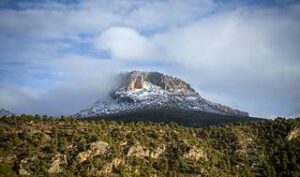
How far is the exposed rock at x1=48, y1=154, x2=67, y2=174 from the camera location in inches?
7160

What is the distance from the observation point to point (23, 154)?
186 metres

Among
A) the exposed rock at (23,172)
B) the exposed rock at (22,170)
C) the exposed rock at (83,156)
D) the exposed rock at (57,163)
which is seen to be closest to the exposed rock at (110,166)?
the exposed rock at (83,156)

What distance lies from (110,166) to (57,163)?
20064 mm

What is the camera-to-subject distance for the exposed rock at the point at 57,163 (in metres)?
182

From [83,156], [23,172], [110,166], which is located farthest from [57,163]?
[110,166]

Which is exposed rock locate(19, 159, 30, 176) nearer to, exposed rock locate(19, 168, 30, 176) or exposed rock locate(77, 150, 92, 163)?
exposed rock locate(19, 168, 30, 176)

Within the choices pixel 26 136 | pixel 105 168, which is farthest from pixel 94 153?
pixel 26 136

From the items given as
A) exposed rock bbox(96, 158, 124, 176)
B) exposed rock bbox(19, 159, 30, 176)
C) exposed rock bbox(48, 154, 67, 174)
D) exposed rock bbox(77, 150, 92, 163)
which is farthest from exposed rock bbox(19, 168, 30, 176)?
exposed rock bbox(96, 158, 124, 176)

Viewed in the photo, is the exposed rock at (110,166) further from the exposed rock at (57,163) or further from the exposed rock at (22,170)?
the exposed rock at (22,170)

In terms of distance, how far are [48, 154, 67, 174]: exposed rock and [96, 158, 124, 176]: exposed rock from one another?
13.5 metres

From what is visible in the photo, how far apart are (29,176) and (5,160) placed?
14.1 m

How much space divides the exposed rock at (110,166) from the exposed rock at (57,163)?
13.5 m

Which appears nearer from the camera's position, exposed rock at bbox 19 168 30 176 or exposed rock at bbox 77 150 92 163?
exposed rock at bbox 19 168 30 176

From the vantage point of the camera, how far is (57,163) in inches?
7298
